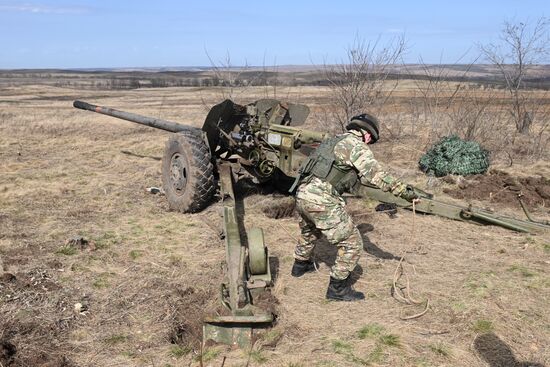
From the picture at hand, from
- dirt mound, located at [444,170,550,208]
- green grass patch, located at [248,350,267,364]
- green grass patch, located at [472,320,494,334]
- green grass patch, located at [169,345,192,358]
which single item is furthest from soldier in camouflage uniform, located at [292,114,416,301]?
dirt mound, located at [444,170,550,208]

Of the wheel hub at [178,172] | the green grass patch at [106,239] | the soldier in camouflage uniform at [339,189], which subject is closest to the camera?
the soldier in camouflage uniform at [339,189]

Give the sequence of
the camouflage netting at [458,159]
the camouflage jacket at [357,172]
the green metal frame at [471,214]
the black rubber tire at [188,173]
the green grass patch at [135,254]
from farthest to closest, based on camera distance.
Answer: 1. the camouflage netting at [458,159]
2. the black rubber tire at [188,173]
3. the green grass patch at [135,254]
4. the green metal frame at [471,214]
5. the camouflage jacket at [357,172]

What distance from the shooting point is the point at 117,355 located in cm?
395

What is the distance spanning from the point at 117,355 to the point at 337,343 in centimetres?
173

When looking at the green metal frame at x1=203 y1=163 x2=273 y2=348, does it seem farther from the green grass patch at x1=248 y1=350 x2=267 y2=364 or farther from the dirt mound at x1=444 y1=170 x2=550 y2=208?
the dirt mound at x1=444 y1=170 x2=550 y2=208

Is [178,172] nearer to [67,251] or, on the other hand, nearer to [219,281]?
[67,251]

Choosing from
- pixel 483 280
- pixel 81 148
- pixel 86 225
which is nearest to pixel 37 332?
pixel 86 225

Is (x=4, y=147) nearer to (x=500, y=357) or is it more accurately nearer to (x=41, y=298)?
(x=41, y=298)

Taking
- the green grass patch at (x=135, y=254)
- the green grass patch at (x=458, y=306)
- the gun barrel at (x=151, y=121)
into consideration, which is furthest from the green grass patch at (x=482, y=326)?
the gun barrel at (x=151, y=121)

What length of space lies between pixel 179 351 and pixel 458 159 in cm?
748

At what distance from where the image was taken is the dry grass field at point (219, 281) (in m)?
3.98

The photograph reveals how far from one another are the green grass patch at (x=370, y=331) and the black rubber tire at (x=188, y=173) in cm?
345

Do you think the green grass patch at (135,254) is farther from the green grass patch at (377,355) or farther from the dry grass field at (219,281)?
the green grass patch at (377,355)

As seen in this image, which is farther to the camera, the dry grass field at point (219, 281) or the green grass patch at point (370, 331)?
the green grass patch at point (370, 331)
